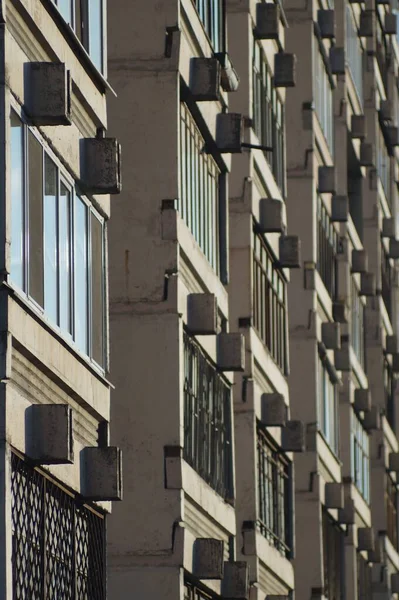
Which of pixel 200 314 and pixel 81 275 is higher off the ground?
pixel 200 314

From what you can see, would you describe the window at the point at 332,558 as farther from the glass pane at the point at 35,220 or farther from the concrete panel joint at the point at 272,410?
the glass pane at the point at 35,220

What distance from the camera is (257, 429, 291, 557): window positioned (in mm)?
37062

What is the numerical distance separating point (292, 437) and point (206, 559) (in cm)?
1096

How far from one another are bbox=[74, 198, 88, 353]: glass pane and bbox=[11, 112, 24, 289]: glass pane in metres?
2.40

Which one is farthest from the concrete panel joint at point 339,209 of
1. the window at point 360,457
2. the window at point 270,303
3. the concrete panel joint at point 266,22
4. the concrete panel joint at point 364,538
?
the concrete panel joint at point 266,22

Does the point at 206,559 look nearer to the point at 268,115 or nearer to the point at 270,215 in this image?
the point at 270,215

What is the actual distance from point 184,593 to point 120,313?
13.0 feet

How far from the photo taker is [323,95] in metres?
50.3

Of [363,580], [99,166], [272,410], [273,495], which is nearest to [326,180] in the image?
[273,495]

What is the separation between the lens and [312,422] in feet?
143

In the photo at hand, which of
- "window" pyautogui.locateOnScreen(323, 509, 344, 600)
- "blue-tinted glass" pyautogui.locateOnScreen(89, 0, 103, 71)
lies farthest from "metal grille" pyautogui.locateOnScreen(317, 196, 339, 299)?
"blue-tinted glass" pyautogui.locateOnScreen(89, 0, 103, 71)

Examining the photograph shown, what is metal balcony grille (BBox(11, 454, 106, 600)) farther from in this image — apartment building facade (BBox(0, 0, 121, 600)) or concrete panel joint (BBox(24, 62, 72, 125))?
concrete panel joint (BBox(24, 62, 72, 125))

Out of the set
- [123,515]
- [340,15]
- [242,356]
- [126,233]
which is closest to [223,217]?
[242,356]

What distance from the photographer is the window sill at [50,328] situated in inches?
717
